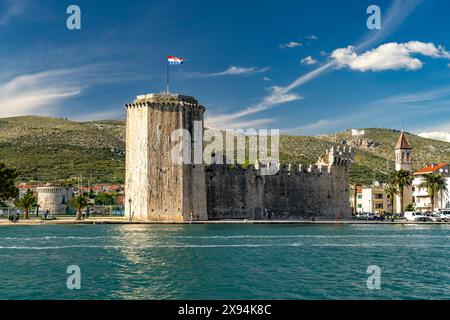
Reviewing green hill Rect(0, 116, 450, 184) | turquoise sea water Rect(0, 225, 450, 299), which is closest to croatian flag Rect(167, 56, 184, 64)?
turquoise sea water Rect(0, 225, 450, 299)

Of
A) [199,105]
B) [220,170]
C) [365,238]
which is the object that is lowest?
[365,238]

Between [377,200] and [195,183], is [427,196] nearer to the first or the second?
[377,200]

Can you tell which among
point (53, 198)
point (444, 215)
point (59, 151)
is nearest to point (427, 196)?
point (444, 215)

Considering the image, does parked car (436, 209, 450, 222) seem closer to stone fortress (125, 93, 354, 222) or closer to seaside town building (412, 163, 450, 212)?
seaside town building (412, 163, 450, 212)

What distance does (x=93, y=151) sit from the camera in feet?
351

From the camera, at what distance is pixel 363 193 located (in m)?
69.6

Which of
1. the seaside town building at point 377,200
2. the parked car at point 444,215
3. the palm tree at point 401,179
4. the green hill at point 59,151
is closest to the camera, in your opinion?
the parked car at point 444,215

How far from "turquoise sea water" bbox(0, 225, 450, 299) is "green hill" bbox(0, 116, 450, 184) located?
57813 millimetres

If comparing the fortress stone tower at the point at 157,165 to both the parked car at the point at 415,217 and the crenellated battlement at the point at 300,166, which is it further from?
the parked car at the point at 415,217

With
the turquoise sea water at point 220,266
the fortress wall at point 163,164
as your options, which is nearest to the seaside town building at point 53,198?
the fortress wall at point 163,164

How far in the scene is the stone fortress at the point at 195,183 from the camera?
3991 centimetres

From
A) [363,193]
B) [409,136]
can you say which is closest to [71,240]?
[363,193]

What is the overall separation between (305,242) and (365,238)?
16.0 feet
